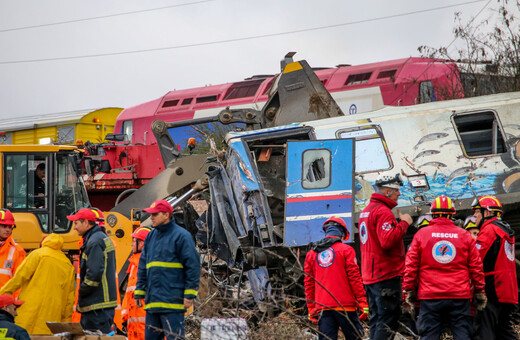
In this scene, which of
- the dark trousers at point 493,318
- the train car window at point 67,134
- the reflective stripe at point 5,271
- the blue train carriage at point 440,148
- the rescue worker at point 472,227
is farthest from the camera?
the train car window at point 67,134

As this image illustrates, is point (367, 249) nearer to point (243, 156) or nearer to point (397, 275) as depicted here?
point (397, 275)

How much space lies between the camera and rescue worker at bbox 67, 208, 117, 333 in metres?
7.08

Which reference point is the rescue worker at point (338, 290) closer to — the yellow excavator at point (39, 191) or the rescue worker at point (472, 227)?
the rescue worker at point (472, 227)

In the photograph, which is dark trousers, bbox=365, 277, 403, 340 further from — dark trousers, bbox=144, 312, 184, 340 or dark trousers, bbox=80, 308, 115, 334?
dark trousers, bbox=80, 308, 115, 334

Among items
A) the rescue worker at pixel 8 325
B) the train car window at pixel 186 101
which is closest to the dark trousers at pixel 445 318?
the rescue worker at pixel 8 325

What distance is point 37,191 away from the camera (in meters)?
10.5

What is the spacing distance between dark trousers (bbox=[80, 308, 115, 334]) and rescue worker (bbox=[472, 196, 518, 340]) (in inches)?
146

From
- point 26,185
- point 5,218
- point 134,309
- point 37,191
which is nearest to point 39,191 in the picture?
point 37,191

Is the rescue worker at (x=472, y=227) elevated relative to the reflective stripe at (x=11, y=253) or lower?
elevated

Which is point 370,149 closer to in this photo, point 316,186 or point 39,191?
point 316,186

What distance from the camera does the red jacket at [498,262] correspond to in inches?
260

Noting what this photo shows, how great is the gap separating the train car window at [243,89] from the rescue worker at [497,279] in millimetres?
17764

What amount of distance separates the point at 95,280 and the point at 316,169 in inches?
127

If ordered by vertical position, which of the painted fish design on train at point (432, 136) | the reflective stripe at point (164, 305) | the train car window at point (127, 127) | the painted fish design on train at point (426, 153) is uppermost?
the train car window at point (127, 127)
